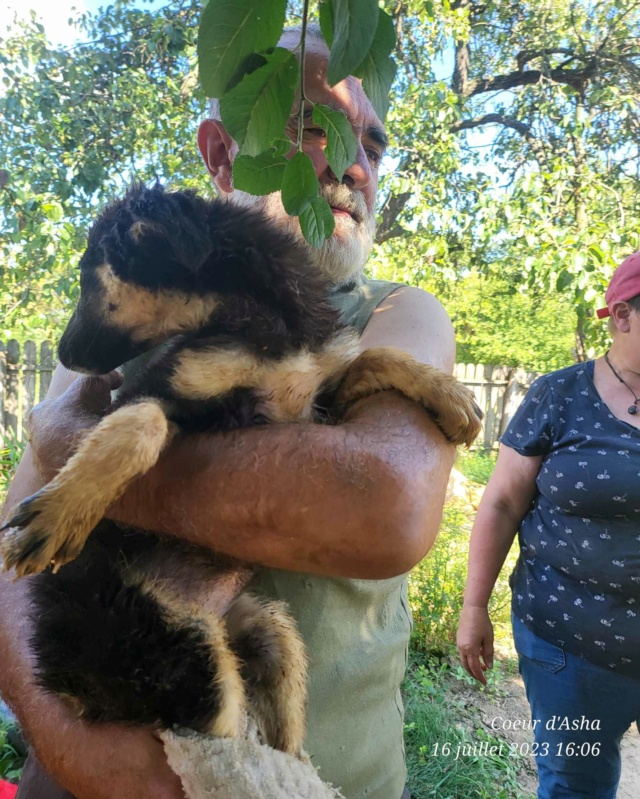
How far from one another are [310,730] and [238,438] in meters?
0.87

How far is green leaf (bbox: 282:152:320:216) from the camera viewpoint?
106 cm

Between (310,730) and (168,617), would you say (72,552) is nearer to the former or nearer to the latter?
(168,617)

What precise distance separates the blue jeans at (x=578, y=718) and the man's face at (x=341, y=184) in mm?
1878

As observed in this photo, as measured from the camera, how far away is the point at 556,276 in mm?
5832

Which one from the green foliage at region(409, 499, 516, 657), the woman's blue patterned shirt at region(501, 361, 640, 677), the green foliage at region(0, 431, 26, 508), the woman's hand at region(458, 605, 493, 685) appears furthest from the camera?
the green foliage at region(0, 431, 26, 508)

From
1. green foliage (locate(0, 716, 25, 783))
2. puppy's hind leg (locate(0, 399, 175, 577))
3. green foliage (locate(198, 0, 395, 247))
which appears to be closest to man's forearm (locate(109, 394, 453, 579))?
puppy's hind leg (locate(0, 399, 175, 577))

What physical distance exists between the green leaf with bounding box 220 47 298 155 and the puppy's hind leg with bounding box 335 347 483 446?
2.37ft

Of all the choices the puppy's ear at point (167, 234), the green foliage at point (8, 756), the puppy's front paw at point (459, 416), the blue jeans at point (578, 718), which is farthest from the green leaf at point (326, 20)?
the green foliage at point (8, 756)

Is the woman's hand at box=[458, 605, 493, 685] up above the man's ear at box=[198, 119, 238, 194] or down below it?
below

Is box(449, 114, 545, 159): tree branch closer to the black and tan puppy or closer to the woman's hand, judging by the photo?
the woman's hand

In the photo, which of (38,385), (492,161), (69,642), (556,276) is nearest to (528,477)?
(69,642)

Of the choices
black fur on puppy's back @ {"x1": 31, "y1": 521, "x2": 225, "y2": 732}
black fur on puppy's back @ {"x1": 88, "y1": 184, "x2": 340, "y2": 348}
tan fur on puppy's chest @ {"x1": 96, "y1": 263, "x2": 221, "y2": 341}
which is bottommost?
black fur on puppy's back @ {"x1": 31, "y1": 521, "x2": 225, "y2": 732}

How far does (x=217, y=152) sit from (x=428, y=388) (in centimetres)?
138

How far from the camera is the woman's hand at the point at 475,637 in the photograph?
289 centimetres
